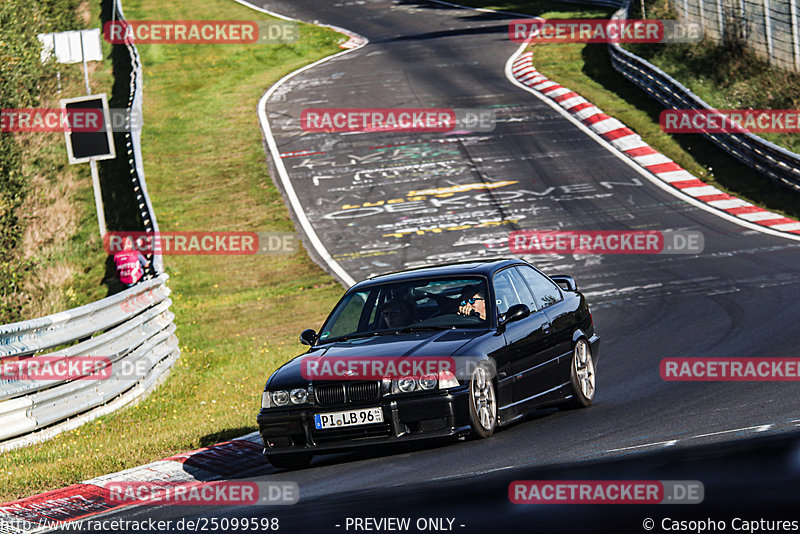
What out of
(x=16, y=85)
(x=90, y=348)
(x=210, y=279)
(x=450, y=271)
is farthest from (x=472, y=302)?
(x=16, y=85)

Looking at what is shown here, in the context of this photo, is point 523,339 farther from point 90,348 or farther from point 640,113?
point 640,113

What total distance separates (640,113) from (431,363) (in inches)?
864

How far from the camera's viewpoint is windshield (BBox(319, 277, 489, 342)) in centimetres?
895

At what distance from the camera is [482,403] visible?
8.13 m

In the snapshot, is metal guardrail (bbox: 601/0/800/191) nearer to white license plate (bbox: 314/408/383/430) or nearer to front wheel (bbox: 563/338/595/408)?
front wheel (bbox: 563/338/595/408)

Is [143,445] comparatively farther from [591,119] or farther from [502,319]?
[591,119]

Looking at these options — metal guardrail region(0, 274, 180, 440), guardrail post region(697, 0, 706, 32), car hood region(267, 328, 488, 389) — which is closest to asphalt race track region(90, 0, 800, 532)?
car hood region(267, 328, 488, 389)

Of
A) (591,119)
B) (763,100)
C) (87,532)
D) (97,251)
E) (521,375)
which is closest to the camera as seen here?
(87,532)

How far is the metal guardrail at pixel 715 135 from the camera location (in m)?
21.5

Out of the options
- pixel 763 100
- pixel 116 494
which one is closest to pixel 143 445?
pixel 116 494

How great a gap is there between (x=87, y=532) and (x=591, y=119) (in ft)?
79.1

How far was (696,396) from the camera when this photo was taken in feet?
30.7

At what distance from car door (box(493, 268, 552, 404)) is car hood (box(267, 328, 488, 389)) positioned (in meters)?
0.36

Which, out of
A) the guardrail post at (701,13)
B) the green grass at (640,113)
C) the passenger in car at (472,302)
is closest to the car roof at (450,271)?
the passenger in car at (472,302)
